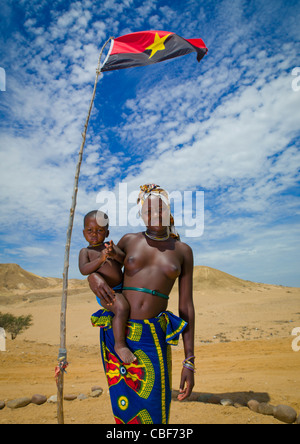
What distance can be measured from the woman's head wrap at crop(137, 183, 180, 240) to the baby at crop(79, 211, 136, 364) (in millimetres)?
400

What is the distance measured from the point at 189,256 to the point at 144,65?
10.8ft

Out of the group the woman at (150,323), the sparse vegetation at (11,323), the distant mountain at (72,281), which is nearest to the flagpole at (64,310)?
the woman at (150,323)

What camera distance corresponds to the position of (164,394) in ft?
8.06

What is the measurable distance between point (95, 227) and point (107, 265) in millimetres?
430

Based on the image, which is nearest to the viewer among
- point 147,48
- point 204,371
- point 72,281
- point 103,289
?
point 103,289

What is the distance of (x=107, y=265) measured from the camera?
2.56 meters

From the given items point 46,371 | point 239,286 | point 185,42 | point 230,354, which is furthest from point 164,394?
point 239,286

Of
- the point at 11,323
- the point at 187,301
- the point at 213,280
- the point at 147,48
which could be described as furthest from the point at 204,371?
the point at 213,280

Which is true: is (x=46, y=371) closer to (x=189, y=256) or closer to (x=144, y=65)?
(x=189, y=256)

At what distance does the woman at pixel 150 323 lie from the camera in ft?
7.96

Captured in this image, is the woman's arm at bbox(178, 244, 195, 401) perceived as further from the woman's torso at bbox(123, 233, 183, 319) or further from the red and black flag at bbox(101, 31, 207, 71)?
the red and black flag at bbox(101, 31, 207, 71)

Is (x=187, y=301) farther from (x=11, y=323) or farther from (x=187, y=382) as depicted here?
(x=11, y=323)

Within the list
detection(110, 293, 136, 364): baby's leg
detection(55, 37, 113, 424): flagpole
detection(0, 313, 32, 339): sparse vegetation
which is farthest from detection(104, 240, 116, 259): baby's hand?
detection(0, 313, 32, 339): sparse vegetation

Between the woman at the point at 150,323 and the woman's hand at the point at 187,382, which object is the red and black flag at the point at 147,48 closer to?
the woman at the point at 150,323
